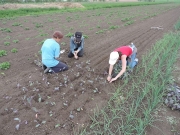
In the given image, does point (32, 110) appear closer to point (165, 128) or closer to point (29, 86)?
point (29, 86)

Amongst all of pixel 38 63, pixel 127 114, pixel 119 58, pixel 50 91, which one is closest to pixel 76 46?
pixel 38 63

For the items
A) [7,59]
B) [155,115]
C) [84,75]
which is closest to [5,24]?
[7,59]

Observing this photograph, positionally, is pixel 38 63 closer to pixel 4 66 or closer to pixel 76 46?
pixel 4 66

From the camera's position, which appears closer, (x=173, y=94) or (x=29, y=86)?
(x=173, y=94)

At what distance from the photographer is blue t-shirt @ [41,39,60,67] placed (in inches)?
167

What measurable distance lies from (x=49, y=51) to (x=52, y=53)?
Answer: 4.7 inches

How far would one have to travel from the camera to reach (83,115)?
312cm

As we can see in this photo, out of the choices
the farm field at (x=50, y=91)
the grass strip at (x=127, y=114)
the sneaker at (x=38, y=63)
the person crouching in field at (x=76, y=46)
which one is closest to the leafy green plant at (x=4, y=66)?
the farm field at (x=50, y=91)

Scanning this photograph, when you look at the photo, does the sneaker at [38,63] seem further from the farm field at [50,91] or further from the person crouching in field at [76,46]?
the person crouching in field at [76,46]

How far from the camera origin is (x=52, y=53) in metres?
4.39

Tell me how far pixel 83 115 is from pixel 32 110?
1.01 meters

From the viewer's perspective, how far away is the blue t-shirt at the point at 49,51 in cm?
425

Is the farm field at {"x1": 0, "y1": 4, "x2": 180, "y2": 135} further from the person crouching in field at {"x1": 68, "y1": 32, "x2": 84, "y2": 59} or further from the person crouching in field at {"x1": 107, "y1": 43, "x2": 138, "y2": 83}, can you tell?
the person crouching in field at {"x1": 107, "y1": 43, "x2": 138, "y2": 83}

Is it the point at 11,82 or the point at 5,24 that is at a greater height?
the point at 5,24
